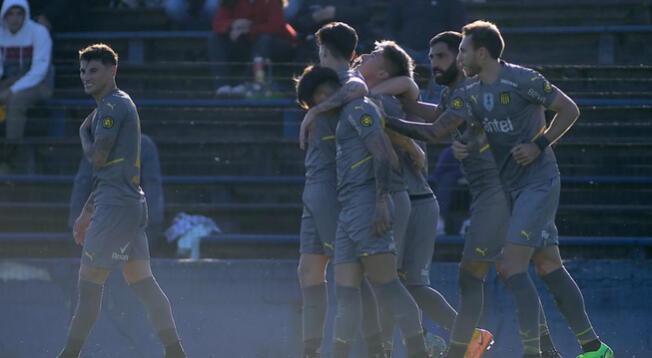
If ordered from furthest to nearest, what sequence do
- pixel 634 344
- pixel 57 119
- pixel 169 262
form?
1. pixel 57 119
2. pixel 169 262
3. pixel 634 344

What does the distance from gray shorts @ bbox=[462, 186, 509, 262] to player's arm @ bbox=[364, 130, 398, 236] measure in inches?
27.7

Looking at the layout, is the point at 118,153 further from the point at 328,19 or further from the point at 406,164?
the point at 328,19

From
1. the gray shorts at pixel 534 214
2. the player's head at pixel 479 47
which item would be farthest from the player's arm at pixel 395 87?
the gray shorts at pixel 534 214

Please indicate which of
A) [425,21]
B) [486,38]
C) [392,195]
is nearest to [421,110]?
[392,195]

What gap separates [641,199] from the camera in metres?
11.0

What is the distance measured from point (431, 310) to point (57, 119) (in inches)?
213

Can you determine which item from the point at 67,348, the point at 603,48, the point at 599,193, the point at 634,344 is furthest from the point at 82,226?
the point at 603,48

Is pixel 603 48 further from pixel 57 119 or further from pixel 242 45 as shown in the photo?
pixel 57 119

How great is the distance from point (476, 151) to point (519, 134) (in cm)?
31

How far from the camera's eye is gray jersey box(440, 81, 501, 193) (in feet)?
26.0

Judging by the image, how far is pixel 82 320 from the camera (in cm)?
811

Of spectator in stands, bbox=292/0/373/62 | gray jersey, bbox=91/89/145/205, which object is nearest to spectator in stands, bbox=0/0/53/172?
spectator in stands, bbox=292/0/373/62

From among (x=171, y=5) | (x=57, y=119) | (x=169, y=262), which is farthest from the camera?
(x=171, y=5)

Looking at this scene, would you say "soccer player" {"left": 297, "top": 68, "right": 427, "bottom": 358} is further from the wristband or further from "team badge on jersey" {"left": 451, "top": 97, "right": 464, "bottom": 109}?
the wristband
